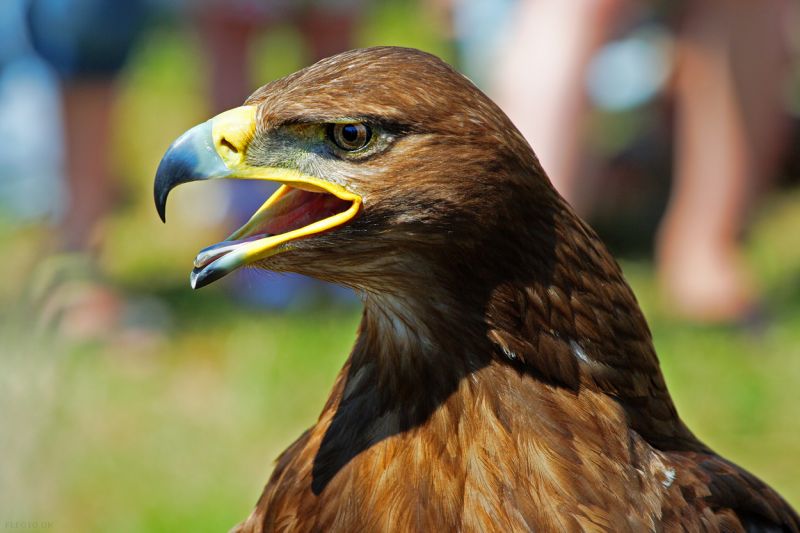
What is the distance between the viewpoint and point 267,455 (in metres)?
5.30

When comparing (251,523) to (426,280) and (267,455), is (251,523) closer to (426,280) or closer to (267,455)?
(426,280)

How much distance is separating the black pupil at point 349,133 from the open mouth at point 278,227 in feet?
0.32

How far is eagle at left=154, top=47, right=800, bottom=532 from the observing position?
2.27 metres

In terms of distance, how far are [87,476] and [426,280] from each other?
3.09 metres

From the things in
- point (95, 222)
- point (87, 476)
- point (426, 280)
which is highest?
point (426, 280)

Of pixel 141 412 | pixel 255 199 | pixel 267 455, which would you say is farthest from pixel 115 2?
pixel 267 455

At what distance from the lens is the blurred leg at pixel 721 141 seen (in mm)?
6340

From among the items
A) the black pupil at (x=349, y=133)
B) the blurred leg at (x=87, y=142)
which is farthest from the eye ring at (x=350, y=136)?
the blurred leg at (x=87, y=142)

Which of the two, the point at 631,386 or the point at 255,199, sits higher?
the point at 631,386

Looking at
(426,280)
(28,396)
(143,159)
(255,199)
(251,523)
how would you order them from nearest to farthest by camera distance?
1. (426,280)
2. (251,523)
3. (28,396)
4. (255,199)
5. (143,159)

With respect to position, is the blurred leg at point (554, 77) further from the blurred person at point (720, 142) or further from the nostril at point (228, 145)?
the nostril at point (228, 145)

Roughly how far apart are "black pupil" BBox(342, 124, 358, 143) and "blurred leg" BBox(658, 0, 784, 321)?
174 inches

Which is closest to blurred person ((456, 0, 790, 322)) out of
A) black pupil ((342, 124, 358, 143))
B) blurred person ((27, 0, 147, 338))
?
blurred person ((27, 0, 147, 338))

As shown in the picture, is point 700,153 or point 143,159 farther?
point 143,159
